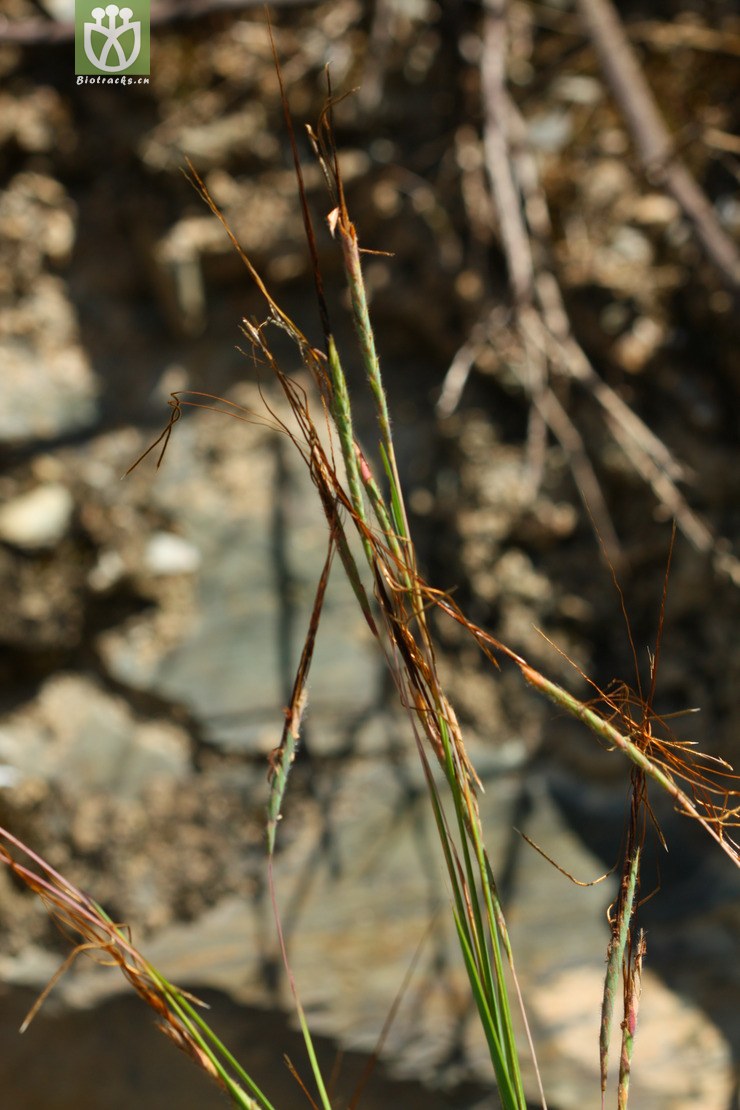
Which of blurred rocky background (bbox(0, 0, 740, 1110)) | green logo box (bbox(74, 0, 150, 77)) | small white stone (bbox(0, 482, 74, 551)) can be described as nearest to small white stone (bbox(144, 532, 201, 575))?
blurred rocky background (bbox(0, 0, 740, 1110))

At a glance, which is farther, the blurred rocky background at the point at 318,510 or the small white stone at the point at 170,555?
the small white stone at the point at 170,555

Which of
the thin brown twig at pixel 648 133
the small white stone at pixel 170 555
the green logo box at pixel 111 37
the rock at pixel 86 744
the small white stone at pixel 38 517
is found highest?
the green logo box at pixel 111 37

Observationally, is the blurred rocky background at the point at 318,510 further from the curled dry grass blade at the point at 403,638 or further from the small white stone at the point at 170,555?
the curled dry grass blade at the point at 403,638

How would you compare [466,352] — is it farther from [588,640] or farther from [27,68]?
[27,68]

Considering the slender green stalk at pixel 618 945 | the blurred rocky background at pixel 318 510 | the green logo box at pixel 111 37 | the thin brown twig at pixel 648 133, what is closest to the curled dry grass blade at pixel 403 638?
the slender green stalk at pixel 618 945

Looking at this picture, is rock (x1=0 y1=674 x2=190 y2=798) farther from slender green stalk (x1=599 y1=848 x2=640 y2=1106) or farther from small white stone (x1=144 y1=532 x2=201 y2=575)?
slender green stalk (x1=599 y1=848 x2=640 y2=1106)

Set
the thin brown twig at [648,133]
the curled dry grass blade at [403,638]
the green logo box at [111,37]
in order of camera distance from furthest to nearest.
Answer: the green logo box at [111,37] → the thin brown twig at [648,133] → the curled dry grass blade at [403,638]

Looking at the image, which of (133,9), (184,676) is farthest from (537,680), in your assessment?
(133,9)
